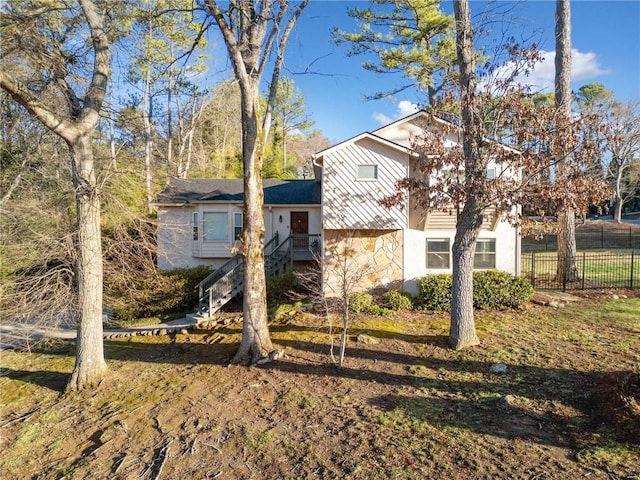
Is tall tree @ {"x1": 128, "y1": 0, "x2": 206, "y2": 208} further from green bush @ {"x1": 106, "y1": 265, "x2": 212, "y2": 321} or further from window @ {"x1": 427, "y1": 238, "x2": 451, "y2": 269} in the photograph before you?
window @ {"x1": 427, "y1": 238, "x2": 451, "y2": 269}

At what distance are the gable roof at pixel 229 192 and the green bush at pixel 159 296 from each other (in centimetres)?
402

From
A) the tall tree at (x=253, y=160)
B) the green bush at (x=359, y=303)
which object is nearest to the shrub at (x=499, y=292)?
the green bush at (x=359, y=303)

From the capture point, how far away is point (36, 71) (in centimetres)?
772

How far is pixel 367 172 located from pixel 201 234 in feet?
27.4

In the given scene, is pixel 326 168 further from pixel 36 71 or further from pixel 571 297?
pixel 571 297

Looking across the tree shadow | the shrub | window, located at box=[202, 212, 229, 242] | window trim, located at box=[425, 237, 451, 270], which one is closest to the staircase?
window, located at box=[202, 212, 229, 242]

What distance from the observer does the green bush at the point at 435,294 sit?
36.7ft

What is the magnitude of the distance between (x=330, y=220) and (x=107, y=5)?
7970 mm

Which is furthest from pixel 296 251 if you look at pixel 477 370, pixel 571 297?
pixel 571 297

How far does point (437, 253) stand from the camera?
12.4 metres

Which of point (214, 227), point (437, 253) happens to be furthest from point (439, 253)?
point (214, 227)

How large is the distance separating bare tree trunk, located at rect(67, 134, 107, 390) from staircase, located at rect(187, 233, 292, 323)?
13.2 feet

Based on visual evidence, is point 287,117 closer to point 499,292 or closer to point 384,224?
point 384,224

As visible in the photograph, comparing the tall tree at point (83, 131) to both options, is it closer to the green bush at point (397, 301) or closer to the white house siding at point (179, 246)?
the green bush at point (397, 301)
